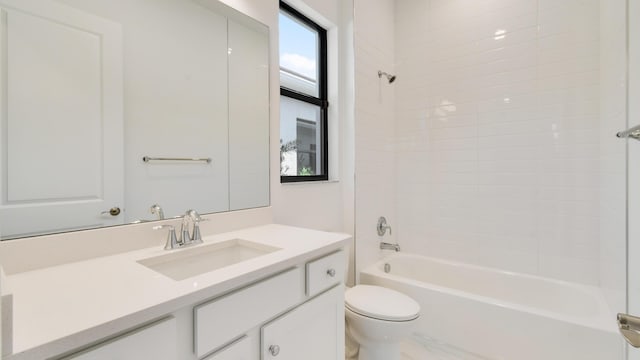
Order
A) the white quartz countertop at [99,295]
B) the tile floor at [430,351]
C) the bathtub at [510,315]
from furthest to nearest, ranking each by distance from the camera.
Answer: the tile floor at [430,351] < the bathtub at [510,315] < the white quartz countertop at [99,295]

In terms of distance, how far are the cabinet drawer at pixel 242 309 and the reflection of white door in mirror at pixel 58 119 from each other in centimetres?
55

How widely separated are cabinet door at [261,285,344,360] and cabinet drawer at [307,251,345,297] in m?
0.04

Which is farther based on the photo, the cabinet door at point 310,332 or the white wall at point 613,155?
the white wall at point 613,155

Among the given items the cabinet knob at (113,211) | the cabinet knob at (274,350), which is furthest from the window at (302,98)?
the cabinet knob at (274,350)

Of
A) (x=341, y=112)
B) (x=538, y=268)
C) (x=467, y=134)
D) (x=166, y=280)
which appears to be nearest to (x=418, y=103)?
(x=467, y=134)

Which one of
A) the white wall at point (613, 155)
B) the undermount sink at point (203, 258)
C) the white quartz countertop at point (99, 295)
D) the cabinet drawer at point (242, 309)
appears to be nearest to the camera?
the white quartz countertop at point (99, 295)

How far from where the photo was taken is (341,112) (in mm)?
2076

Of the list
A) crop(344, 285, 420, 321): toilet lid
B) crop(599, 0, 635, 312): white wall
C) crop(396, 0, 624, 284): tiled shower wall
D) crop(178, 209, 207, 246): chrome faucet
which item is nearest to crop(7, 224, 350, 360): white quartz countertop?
crop(178, 209, 207, 246): chrome faucet

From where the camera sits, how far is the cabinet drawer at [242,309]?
694mm

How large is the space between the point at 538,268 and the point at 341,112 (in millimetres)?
1784

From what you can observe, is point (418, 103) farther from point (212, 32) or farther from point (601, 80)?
point (212, 32)

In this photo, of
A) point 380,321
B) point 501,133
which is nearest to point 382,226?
point 380,321

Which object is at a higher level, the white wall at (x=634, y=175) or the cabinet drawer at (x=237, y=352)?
the white wall at (x=634, y=175)

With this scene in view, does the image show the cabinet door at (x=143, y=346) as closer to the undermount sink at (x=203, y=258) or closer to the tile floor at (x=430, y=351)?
the undermount sink at (x=203, y=258)
